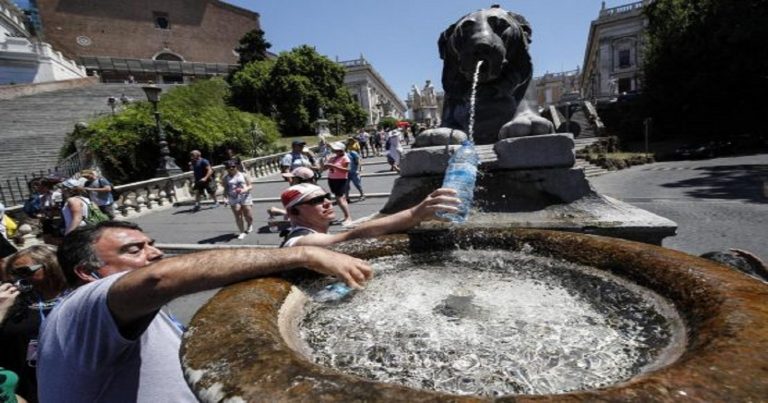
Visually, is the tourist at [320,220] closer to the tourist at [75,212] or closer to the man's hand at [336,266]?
the man's hand at [336,266]

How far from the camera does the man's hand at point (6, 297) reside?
2250 millimetres

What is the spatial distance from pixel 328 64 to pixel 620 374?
4065 cm

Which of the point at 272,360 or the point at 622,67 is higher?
the point at 622,67

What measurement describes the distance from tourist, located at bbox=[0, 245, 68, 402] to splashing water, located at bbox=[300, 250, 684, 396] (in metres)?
1.69

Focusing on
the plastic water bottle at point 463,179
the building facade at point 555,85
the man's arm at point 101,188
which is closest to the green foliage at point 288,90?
the man's arm at point 101,188

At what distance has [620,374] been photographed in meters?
1.23

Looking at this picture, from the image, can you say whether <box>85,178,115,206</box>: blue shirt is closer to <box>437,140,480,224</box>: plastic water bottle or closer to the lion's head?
the lion's head

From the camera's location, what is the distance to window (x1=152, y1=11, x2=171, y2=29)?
174 feet

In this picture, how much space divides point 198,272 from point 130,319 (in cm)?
29

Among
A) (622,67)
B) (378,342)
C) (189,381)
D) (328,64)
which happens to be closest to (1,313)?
(189,381)

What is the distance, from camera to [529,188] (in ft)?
10.9

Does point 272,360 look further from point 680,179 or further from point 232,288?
point 680,179

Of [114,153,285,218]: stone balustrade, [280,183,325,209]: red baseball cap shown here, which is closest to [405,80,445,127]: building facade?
[114,153,285,218]: stone balustrade

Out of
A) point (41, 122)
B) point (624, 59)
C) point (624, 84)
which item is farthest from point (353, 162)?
point (624, 59)
